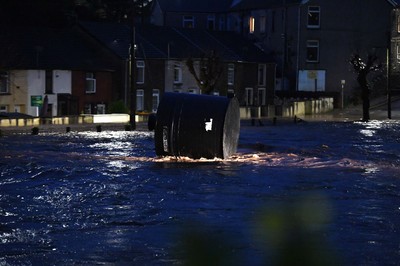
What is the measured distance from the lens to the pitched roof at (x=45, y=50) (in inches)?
2872

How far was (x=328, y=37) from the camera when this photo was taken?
91.8 metres

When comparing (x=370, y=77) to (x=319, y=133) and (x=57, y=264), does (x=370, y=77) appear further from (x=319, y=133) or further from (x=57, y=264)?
(x=57, y=264)

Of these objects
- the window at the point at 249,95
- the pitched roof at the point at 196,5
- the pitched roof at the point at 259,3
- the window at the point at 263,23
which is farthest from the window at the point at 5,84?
the pitched roof at the point at 196,5

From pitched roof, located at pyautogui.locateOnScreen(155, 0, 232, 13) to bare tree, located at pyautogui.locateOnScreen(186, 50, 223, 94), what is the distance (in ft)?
57.8

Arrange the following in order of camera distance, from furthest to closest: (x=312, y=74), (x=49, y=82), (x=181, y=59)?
1. (x=312, y=74)
2. (x=181, y=59)
3. (x=49, y=82)

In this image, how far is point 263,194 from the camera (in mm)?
25438

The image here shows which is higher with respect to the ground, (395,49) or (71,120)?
(395,49)

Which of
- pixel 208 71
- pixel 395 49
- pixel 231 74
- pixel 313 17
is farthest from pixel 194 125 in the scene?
pixel 395 49

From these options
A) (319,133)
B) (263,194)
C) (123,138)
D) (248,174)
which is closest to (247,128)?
(319,133)

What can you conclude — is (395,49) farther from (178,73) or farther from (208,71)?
(208,71)

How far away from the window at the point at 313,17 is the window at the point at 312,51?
1.55m

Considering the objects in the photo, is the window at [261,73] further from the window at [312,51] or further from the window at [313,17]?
the window at [313,17]

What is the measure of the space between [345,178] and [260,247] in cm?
1230

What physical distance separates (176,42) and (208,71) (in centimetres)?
917
